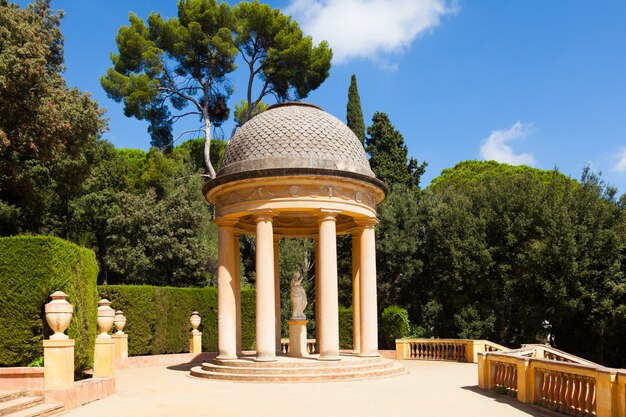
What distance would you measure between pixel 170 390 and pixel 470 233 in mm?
21781

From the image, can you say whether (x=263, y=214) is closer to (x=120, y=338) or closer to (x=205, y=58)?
(x=120, y=338)

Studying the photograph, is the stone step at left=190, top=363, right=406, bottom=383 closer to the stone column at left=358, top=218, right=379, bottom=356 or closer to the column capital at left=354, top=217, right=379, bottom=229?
the stone column at left=358, top=218, right=379, bottom=356

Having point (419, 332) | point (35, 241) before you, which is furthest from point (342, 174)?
point (419, 332)

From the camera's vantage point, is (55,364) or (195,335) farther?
(195,335)

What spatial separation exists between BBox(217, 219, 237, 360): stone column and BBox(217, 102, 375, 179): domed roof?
2.55 metres

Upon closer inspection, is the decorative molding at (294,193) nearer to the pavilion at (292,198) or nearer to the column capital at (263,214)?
the pavilion at (292,198)

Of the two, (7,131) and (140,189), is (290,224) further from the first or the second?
(140,189)

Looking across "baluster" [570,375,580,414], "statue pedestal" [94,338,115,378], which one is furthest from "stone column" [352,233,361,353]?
"baluster" [570,375,580,414]

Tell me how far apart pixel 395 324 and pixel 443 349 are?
450 centimetres

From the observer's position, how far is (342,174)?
2116 cm

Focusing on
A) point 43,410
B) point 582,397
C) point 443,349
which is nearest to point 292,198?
point 43,410

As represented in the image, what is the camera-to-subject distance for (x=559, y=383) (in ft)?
42.7

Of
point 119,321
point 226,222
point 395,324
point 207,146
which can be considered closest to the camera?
point 226,222

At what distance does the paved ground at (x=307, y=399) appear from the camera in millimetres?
13180
